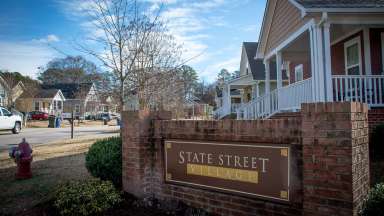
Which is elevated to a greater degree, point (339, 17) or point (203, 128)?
point (339, 17)

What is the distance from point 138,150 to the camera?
5094mm

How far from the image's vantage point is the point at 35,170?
8.63 m

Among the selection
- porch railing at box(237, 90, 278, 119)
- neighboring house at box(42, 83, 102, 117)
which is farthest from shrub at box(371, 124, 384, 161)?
neighboring house at box(42, 83, 102, 117)

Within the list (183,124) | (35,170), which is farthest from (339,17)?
(35,170)

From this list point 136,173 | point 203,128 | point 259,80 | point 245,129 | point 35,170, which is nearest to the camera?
point 245,129

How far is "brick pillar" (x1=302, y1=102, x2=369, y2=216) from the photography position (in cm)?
322

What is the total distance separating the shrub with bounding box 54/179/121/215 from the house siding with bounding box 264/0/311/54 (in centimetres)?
825

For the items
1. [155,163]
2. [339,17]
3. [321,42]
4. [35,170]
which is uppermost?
→ [339,17]

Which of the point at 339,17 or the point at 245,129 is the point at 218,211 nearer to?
the point at 245,129

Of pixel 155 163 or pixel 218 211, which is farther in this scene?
pixel 155 163

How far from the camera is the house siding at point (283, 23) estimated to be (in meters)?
11.2

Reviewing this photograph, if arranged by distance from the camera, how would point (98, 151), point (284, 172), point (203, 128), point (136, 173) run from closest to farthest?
point (284, 172) → point (203, 128) → point (136, 173) → point (98, 151)

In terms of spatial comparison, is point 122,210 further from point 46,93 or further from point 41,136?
point 46,93

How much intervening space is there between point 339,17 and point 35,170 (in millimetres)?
9832
